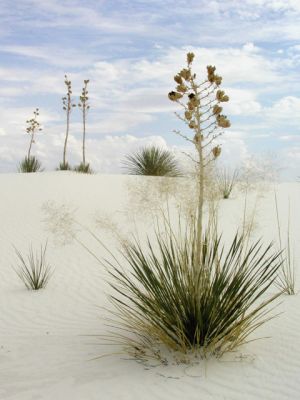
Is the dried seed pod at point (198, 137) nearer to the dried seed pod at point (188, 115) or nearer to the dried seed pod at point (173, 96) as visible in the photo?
the dried seed pod at point (188, 115)

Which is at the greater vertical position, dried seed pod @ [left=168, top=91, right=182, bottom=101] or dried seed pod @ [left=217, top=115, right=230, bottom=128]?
dried seed pod @ [left=168, top=91, right=182, bottom=101]

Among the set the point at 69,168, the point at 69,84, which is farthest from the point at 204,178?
the point at 69,84

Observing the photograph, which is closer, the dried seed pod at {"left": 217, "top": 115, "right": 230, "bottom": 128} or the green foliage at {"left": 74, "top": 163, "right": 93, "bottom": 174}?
the dried seed pod at {"left": 217, "top": 115, "right": 230, "bottom": 128}

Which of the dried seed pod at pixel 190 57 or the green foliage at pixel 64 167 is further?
the green foliage at pixel 64 167

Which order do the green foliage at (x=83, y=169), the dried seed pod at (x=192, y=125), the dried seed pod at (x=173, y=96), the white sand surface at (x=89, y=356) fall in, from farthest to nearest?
the green foliage at (x=83, y=169) < the dried seed pod at (x=192, y=125) < the dried seed pod at (x=173, y=96) < the white sand surface at (x=89, y=356)

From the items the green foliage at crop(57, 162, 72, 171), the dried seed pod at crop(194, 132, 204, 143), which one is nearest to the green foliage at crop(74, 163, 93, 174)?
the green foliage at crop(57, 162, 72, 171)

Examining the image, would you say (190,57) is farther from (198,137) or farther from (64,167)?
(64,167)

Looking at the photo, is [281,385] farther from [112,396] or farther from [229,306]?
[112,396]

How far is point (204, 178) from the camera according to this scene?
3.89 meters

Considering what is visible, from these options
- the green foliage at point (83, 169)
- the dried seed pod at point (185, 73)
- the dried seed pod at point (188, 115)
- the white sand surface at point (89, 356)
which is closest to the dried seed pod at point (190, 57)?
the dried seed pod at point (185, 73)

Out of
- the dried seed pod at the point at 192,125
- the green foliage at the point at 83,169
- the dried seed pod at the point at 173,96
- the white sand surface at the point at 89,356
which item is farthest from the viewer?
the green foliage at the point at 83,169

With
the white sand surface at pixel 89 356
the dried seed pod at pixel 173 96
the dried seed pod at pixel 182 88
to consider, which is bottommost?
the white sand surface at pixel 89 356

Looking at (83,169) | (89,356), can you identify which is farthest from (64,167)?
(89,356)

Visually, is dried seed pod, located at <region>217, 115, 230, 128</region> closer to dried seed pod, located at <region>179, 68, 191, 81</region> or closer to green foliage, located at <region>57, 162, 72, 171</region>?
dried seed pod, located at <region>179, 68, 191, 81</region>
